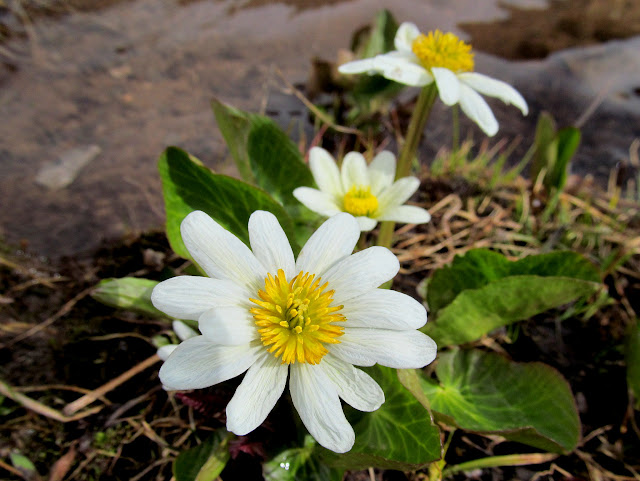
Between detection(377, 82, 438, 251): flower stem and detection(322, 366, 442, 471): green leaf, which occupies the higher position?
detection(377, 82, 438, 251): flower stem

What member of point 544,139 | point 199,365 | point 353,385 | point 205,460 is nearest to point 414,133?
point 544,139

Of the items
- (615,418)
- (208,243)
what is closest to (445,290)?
(615,418)

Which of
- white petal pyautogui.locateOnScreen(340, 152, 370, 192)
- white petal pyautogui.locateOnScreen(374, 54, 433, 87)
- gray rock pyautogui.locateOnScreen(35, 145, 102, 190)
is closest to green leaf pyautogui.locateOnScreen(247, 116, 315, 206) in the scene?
white petal pyautogui.locateOnScreen(340, 152, 370, 192)

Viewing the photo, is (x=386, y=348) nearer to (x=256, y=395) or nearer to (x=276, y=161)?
(x=256, y=395)

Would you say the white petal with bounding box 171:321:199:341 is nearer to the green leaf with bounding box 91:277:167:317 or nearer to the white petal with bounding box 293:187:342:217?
the green leaf with bounding box 91:277:167:317

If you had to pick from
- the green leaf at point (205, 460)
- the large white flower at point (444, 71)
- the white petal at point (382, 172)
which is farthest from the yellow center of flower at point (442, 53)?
the green leaf at point (205, 460)

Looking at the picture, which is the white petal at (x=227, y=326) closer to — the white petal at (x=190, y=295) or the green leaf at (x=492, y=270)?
the white petal at (x=190, y=295)

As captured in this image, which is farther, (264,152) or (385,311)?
(264,152)

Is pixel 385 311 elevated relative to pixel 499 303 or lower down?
elevated
